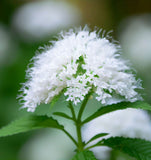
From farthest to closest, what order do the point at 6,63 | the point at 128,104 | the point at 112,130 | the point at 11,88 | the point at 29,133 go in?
1. the point at 6,63
2. the point at 11,88
3. the point at 29,133
4. the point at 112,130
5. the point at 128,104

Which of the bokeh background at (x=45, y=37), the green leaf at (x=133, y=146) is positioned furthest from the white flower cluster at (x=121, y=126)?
the green leaf at (x=133, y=146)

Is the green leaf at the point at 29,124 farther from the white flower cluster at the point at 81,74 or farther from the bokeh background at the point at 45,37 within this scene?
the bokeh background at the point at 45,37

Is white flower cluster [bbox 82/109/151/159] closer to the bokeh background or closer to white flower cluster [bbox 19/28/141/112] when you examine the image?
the bokeh background

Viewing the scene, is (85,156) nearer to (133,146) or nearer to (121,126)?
(133,146)

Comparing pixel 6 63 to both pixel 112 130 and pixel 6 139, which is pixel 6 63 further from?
pixel 112 130

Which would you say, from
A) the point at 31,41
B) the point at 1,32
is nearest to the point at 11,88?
the point at 31,41

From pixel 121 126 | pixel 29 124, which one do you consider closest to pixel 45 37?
pixel 121 126
